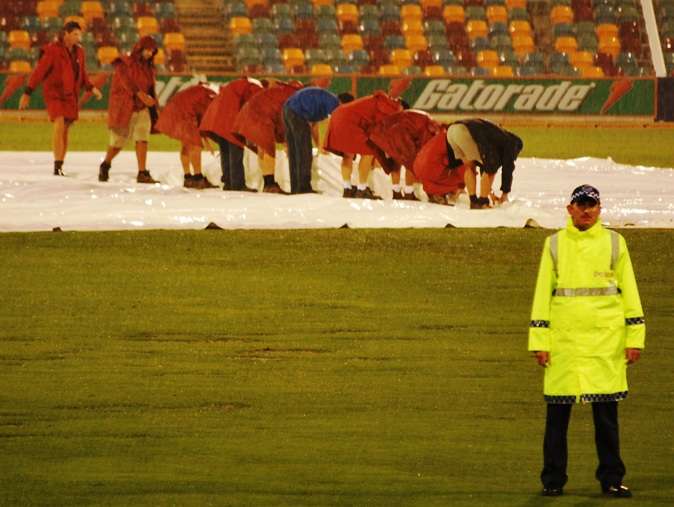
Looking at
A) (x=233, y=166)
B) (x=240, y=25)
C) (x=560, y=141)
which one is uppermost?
(x=233, y=166)

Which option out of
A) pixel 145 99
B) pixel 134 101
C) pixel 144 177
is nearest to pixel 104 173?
pixel 144 177

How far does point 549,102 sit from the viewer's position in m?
38.2

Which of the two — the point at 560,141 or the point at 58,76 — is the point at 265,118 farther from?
the point at 560,141

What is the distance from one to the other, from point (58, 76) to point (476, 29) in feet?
73.4

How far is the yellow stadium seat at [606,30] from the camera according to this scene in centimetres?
4312

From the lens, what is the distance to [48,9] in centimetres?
4084

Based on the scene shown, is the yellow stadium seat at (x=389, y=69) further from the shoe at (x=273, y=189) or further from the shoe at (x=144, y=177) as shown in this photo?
the shoe at (x=273, y=189)

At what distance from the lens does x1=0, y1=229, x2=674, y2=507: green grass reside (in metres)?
7.52

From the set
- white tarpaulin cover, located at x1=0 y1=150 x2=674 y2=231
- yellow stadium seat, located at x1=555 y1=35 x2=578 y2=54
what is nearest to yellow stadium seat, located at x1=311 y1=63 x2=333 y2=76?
yellow stadium seat, located at x1=555 y1=35 x2=578 y2=54

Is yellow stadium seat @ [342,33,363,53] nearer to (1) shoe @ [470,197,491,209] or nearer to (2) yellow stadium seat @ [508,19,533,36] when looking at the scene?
(2) yellow stadium seat @ [508,19,533,36]

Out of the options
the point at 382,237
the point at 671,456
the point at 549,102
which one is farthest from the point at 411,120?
the point at 549,102

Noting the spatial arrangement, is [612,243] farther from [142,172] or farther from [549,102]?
[549,102]

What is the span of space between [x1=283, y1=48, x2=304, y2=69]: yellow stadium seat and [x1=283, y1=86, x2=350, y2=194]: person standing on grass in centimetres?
2079

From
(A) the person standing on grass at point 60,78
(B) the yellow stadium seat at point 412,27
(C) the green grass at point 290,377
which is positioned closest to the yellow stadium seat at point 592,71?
(B) the yellow stadium seat at point 412,27
